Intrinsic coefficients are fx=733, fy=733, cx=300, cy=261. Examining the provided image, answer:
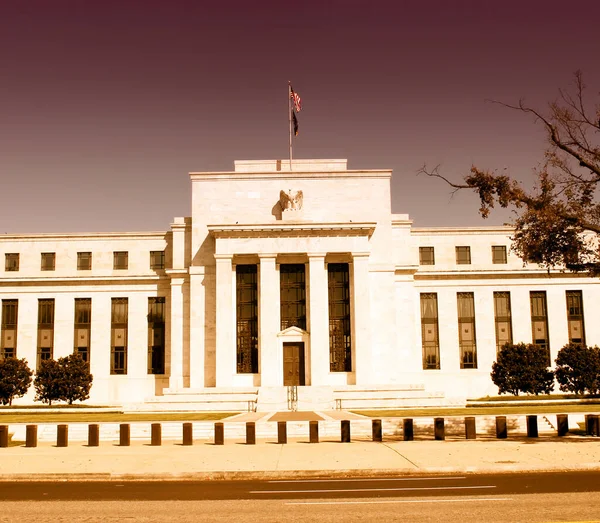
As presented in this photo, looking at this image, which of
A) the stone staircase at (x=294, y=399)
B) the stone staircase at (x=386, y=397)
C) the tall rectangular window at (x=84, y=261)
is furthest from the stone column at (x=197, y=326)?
the stone staircase at (x=386, y=397)

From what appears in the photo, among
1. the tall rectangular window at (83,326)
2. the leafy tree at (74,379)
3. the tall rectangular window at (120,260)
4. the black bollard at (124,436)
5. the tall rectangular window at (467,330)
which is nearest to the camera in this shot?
the black bollard at (124,436)

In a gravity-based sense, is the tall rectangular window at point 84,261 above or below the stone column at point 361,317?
above

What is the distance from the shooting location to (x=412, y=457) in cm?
2133

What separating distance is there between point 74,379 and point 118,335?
8051mm

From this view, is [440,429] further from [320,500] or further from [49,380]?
[49,380]

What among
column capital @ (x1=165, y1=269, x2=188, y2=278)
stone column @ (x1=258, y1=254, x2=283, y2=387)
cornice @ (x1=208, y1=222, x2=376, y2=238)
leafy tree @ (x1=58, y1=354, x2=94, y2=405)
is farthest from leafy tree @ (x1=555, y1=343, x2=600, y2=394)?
leafy tree @ (x1=58, y1=354, x2=94, y2=405)

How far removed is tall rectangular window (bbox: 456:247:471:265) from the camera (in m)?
66.8

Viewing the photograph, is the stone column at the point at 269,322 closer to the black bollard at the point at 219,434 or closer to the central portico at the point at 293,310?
the central portico at the point at 293,310

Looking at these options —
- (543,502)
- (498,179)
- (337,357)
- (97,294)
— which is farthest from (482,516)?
(97,294)

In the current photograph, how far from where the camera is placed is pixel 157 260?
217 feet

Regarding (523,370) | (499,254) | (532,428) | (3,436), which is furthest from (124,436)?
(499,254)

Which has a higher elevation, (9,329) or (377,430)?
(9,329)

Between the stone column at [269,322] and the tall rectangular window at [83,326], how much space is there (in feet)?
53.6

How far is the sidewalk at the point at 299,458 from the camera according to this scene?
19.0 m
